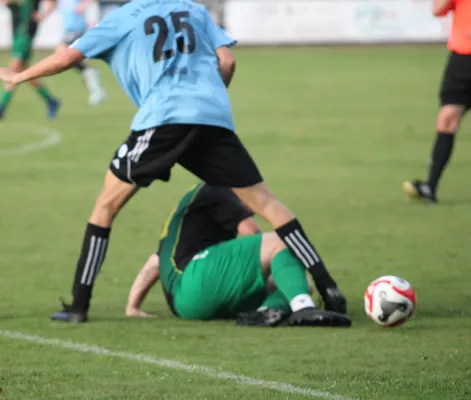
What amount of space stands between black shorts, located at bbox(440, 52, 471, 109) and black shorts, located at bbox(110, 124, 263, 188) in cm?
486

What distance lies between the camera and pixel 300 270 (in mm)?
7426

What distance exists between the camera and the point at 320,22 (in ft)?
125

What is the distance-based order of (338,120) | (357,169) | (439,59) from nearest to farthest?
(357,169) → (338,120) → (439,59)

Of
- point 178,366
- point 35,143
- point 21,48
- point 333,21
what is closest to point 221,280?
point 178,366

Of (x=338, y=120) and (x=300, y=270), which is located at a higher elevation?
(x=300, y=270)

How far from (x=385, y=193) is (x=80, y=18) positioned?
1393cm

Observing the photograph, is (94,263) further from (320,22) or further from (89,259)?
(320,22)

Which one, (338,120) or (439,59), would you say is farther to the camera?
(439,59)

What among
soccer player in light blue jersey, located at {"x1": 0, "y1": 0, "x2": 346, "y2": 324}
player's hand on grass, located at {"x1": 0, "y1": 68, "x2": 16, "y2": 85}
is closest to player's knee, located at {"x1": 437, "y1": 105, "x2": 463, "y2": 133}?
soccer player in light blue jersey, located at {"x1": 0, "y1": 0, "x2": 346, "y2": 324}

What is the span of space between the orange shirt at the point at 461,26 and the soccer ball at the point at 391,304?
523 centimetres

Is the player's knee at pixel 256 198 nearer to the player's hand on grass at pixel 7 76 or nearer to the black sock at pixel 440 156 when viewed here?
the player's hand on grass at pixel 7 76

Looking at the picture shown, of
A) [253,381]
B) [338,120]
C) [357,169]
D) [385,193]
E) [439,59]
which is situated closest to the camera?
[253,381]

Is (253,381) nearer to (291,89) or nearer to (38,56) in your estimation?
(291,89)

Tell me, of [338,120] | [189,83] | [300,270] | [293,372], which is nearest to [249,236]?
[300,270]
